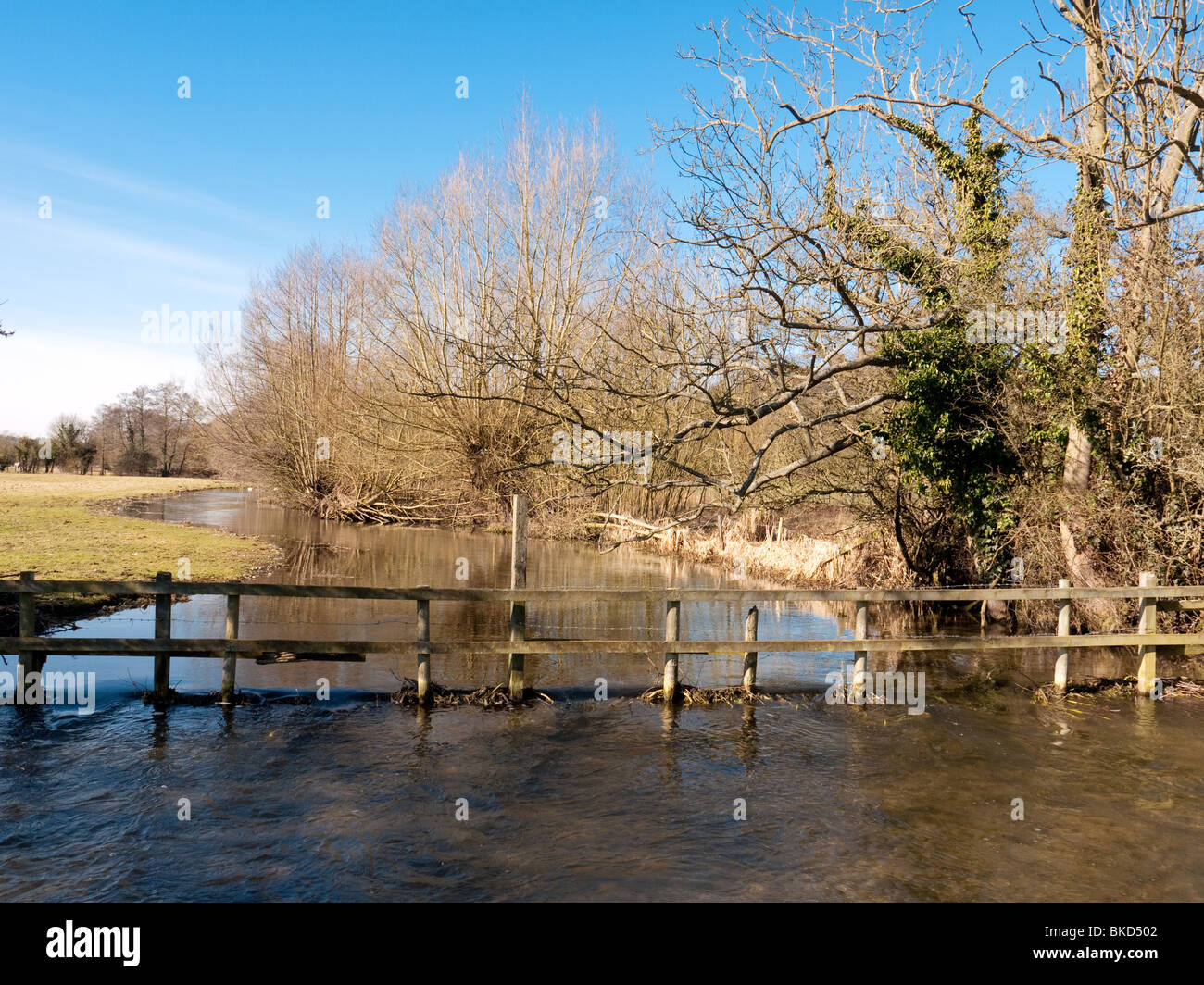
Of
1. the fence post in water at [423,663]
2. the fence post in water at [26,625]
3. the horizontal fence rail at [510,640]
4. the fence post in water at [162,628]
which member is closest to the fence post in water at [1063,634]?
the horizontal fence rail at [510,640]

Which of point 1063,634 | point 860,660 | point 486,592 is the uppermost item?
point 486,592

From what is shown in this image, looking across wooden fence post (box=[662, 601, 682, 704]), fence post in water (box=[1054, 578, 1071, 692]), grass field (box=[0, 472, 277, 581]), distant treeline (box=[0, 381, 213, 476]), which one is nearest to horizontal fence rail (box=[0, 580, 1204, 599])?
wooden fence post (box=[662, 601, 682, 704])

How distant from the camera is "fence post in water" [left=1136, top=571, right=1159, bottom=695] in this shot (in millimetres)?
11461

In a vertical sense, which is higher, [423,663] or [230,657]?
[230,657]

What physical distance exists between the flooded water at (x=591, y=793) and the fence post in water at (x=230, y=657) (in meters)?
0.36

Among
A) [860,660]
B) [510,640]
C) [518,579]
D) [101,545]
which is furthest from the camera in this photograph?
[101,545]

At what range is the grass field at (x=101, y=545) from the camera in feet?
61.4

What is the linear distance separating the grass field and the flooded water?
6676 mm

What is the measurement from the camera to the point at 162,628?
31.8 feet

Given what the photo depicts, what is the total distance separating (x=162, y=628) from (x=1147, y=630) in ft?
39.7

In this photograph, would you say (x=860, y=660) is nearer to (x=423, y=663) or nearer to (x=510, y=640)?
(x=510, y=640)

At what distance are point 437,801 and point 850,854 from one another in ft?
11.2

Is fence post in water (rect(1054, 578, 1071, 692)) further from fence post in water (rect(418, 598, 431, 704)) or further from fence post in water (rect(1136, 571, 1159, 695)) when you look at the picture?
fence post in water (rect(418, 598, 431, 704))

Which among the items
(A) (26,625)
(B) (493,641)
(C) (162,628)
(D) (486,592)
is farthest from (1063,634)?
(A) (26,625)
